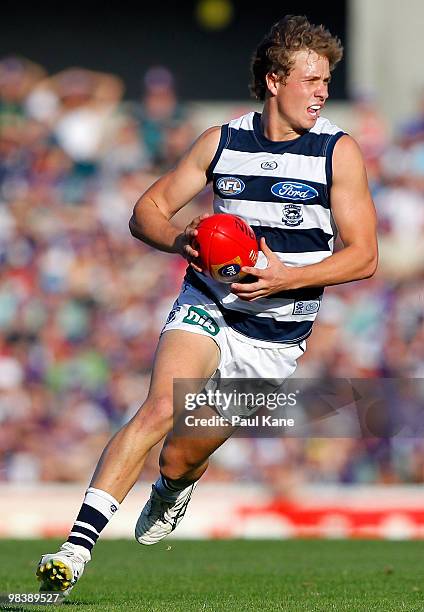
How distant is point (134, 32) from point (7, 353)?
7533 millimetres

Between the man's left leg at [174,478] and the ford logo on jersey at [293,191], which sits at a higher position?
the ford logo on jersey at [293,191]

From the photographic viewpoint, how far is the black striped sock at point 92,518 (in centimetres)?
538

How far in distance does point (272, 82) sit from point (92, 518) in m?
2.32

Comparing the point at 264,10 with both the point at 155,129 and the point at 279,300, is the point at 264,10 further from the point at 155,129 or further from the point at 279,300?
the point at 279,300

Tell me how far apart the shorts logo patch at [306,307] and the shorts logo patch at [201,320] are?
1.44ft

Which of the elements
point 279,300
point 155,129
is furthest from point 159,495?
point 155,129

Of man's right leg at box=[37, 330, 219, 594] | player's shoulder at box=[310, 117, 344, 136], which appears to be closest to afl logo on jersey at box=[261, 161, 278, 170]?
player's shoulder at box=[310, 117, 344, 136]

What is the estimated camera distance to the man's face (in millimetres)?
6004

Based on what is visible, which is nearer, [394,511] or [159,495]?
[159,495]

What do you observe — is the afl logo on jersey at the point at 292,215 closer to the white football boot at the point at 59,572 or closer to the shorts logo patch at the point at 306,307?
the shorts logo patch at the point at 306,307

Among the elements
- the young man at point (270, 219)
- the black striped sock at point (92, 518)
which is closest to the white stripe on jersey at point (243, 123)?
the young man at point (270, 219)

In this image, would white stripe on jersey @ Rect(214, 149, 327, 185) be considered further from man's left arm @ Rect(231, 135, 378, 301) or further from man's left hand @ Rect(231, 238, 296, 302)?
man's left hand @ Rect(231, 238, 296, 302)

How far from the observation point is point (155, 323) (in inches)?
522

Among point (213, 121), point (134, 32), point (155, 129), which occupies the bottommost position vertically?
point (155, 129)
